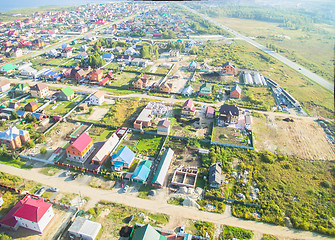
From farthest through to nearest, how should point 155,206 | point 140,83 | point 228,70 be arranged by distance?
1. point 228,70
2. point 140,83
3. point 155,206

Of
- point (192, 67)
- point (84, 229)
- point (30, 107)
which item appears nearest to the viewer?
point (84, 229)

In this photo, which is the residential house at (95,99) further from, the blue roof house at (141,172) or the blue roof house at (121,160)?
the blue roof house at (141,172)

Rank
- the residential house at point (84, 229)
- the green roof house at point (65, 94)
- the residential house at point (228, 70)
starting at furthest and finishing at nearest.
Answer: the residential house at point (228, 70) → the green roof house at point (65, 94) → the residential house at point (84, 229)

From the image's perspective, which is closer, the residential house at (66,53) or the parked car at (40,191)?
the parked car at (40,191)

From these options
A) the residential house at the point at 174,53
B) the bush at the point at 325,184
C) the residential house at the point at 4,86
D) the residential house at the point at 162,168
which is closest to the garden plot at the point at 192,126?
the residential house at the point at 162,168

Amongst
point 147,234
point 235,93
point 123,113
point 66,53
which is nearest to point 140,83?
point 123,113

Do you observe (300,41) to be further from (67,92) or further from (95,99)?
(67,92)

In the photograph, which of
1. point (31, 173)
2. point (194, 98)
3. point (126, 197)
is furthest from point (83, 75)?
point (126, 197)
